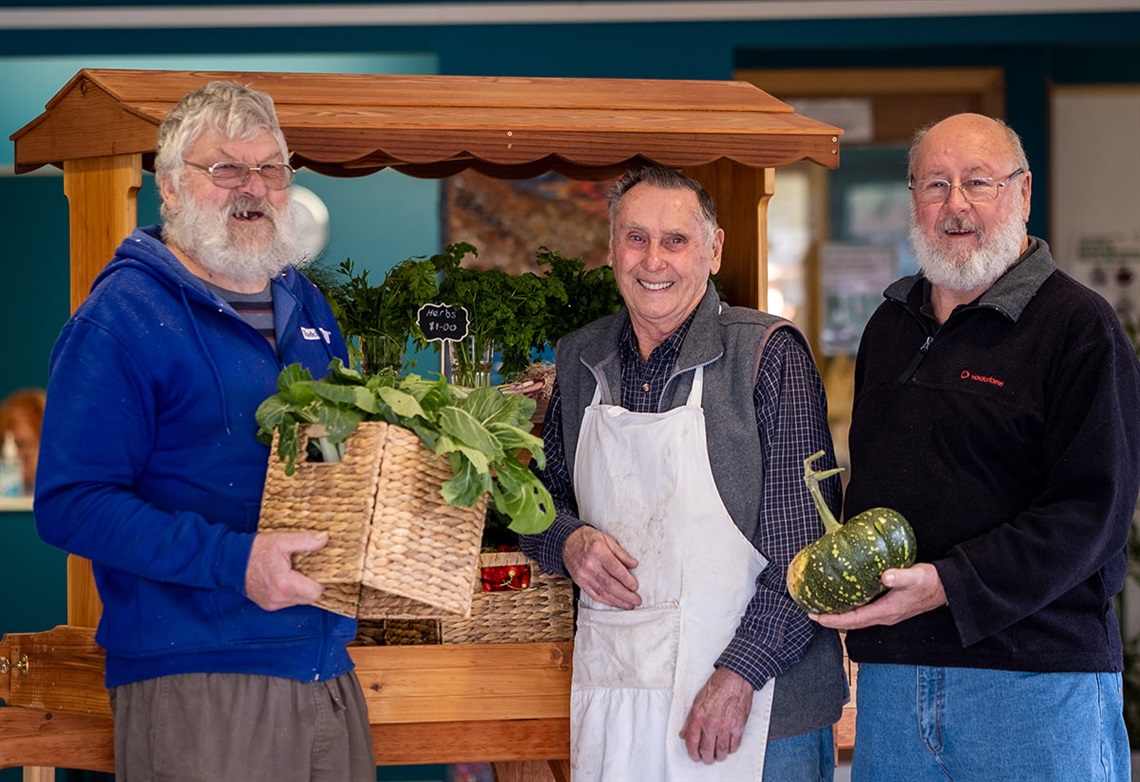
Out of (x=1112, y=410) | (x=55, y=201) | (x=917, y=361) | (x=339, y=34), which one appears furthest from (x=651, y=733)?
(x=55, y=201)

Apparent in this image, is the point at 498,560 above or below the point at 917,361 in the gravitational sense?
below

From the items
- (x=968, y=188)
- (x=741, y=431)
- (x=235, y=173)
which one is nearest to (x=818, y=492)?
(x=741, y=431)

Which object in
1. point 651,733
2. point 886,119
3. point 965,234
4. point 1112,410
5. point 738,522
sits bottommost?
point 651,733

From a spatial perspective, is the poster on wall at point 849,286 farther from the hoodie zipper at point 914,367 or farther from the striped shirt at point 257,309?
the striped shirt at point 257,309

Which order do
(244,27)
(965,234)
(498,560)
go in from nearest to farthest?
1. (965,234)
2. (498,560)
3. (244,27)

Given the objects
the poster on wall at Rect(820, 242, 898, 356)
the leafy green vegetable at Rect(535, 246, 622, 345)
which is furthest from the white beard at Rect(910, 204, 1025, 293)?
the poster on wall at Rect(820, 242, 898, 356)

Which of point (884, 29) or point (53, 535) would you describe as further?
point (884, 29)

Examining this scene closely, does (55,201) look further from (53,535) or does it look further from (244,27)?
(53,535)

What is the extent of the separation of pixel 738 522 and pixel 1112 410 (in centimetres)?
74

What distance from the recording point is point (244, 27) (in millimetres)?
5438

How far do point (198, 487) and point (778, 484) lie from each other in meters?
1.13

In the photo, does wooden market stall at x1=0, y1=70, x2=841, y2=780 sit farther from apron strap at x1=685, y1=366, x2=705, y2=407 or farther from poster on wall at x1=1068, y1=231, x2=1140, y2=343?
poster on wall at x1=1068, y1=231, x2=1140, y2=343

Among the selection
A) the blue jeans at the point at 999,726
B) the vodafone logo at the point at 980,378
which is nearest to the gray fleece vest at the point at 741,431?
the blue jeans at the point at 999,726

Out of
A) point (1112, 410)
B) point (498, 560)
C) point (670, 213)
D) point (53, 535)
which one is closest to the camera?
point (53, 535)
